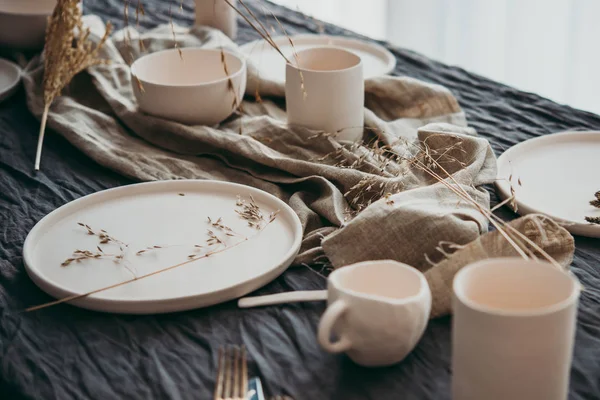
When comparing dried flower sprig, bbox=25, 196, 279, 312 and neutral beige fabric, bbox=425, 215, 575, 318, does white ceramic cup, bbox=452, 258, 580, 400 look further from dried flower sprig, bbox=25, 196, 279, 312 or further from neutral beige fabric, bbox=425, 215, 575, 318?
dried flower sprig, bbox=25, 196, 279, 312

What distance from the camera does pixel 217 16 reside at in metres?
1.85

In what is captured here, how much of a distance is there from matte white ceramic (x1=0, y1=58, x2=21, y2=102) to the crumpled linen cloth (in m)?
0.03

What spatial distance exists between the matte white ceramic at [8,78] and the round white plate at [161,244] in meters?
0.55

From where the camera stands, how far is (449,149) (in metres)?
1.21

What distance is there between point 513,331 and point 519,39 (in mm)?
2516

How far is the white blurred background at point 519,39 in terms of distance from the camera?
2830mm

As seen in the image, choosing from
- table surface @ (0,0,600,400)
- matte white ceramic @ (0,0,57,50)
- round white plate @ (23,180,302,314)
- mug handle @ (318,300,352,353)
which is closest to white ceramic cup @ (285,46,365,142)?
round white plate @ (23,180,302,314)

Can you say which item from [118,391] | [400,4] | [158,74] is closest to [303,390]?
[118,391]

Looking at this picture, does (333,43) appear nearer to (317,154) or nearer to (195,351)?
(317,154)

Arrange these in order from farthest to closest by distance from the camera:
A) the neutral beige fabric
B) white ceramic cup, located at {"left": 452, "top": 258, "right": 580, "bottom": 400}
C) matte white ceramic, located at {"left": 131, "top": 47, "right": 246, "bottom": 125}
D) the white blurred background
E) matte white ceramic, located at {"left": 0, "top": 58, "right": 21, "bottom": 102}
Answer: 1. the white blurred background
2. matte white ceramic, located at {"left": 0, "top": 58, "right": 21, "bottom": 102}
3. matte white ceramic, located at {"left": 131, "top": 47, "right": 246, "bottom": 125}
4. the neutral beige fabric
5. white ceramic cup, located at {"left": 452, "top": 258, "right": 580, "bottom": 400}

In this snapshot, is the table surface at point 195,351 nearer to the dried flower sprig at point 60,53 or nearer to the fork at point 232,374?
the fork at point 232,374

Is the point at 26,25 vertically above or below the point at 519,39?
above

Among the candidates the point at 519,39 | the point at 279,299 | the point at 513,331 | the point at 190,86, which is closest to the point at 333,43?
the point at 190,86

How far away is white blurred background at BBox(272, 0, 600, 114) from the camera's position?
9.29 feet
